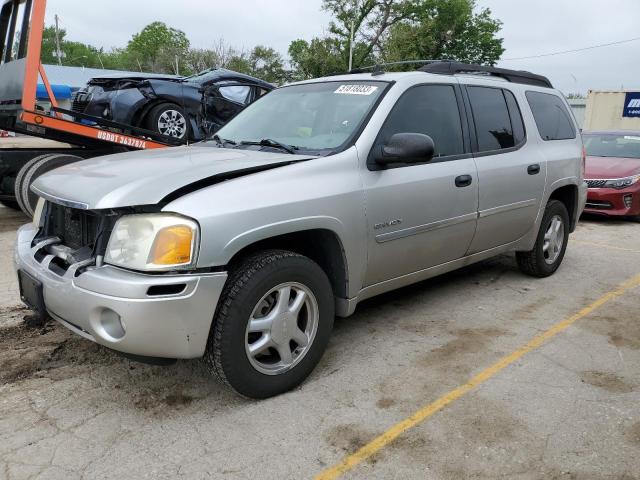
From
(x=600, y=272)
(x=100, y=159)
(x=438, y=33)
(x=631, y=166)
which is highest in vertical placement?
(x=438, y=33)

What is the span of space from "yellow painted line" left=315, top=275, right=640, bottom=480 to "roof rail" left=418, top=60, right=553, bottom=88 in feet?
6.92

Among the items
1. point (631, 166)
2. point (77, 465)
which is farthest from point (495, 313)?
point (631, 166)

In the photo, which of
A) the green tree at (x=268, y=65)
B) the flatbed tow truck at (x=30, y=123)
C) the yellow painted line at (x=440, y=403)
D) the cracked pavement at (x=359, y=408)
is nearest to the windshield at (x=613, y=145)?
the yellow painted line at (x=440, y=403)

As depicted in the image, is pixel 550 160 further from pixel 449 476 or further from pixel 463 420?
pixel 449 476

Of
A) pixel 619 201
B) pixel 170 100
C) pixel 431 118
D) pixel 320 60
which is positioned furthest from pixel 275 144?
pixel 320 60

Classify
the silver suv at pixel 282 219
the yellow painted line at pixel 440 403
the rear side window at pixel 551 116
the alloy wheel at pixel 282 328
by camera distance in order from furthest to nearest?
the rear side window at pixel 551 116
the alloy wheel at pixel 282 328
the silver suv at pixel 282 219
the yellow painted line at pixel 440 403

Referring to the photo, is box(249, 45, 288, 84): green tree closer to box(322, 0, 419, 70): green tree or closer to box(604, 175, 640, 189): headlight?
box(322, 0, 419, 70): green tree

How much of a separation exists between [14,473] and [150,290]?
0.95 meters

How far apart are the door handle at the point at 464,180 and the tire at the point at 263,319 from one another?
1.40 metres

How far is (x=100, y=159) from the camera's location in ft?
11.5

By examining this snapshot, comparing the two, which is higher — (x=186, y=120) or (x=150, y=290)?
(x=186, y=120)

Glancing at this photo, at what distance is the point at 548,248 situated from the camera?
5.36 m

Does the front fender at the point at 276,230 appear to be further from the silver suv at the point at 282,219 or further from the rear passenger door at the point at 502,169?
the rear passenger door at the point at 502,169

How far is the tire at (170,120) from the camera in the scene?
24.7 feet
